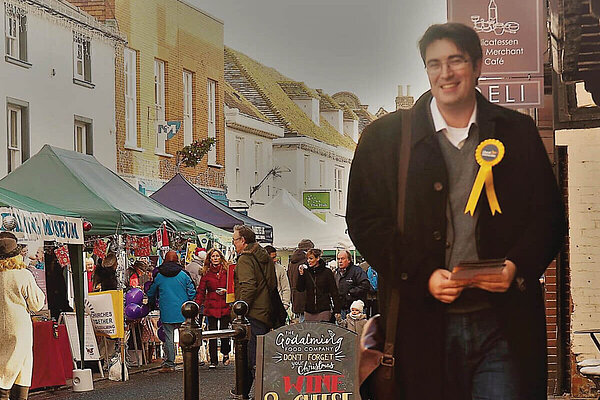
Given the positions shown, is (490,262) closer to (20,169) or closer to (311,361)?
(311,361)

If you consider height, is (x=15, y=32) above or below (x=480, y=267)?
above

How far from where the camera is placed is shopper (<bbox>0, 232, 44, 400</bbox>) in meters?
8.95

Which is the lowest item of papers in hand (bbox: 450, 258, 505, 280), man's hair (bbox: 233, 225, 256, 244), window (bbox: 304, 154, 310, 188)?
papers in hand (bbox: 450, 258, 505, 280)

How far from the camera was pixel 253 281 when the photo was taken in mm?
9680

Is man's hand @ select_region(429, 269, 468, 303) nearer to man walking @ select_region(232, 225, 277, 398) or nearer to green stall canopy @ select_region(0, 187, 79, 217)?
man walking @ select_region(232, 225, 277, 398)

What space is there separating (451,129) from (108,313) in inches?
341

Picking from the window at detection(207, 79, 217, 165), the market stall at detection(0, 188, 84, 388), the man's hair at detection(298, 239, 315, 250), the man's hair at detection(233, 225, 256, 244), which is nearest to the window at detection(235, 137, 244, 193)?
the man's hair at detection(298, 239, 315, 250)

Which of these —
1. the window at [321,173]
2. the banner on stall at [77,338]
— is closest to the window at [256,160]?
the banner on stall at [77,338]

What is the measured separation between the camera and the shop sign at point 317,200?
6113 millimetres

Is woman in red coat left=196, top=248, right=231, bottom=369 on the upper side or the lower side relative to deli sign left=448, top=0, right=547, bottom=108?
lower

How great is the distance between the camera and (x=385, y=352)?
4242 mm

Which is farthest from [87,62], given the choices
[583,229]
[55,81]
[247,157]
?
[583,229]

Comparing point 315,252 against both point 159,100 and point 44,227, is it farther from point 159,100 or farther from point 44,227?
point 159,100

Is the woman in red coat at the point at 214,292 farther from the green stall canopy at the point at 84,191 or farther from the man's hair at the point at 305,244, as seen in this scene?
the man's hair at the point at 305,244
